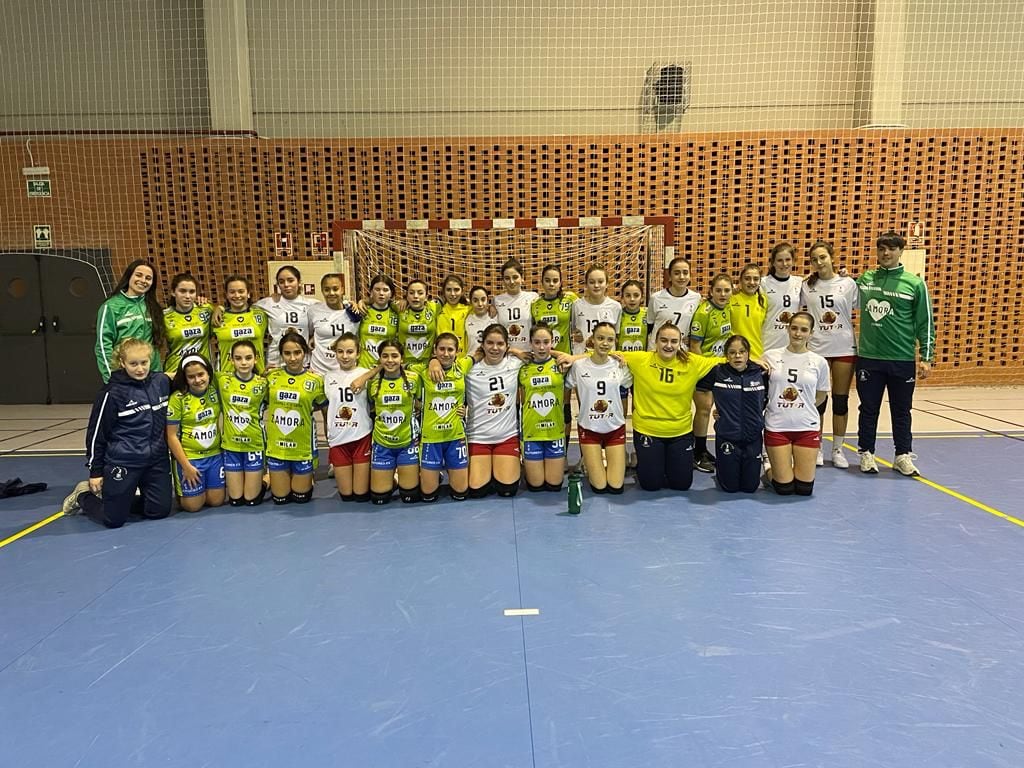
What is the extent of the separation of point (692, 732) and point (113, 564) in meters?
3.52

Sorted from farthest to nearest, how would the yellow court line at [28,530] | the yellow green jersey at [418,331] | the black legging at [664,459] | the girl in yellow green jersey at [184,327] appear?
the yellow green jersey at [418,331] < the girl in yellow green jersey at [184,327] < the black legging at [664,459] < the yellow court line at [28,530]

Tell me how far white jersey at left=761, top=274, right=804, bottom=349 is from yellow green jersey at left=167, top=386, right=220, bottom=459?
4.86 metres

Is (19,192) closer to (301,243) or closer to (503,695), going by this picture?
(301,243)

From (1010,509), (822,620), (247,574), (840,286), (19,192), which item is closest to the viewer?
(822,620)

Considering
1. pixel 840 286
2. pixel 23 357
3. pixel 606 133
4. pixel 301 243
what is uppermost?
pixel 606 133

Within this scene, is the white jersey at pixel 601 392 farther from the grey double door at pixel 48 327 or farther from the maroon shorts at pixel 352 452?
the grey double door at pixel 48 327

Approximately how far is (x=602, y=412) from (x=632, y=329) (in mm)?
1043

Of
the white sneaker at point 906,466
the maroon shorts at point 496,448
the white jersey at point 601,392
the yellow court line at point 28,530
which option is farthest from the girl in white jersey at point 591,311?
the yellow court line at point 28,530

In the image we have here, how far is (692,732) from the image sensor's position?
8.14ft

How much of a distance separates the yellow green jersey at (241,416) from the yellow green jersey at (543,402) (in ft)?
6.88

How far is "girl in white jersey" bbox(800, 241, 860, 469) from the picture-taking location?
6141 millimetres

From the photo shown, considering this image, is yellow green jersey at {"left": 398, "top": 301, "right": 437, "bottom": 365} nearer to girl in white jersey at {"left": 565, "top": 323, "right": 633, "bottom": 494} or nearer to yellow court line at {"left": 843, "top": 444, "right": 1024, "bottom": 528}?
girl in white jersey at {"left": 565, "top": 323, "right": 633, "bottom": 494}

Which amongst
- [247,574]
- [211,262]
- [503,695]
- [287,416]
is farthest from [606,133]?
[503,695]

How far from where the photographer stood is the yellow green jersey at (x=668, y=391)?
17.8 ft
